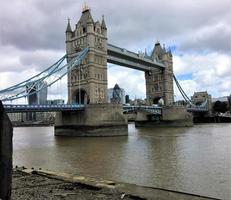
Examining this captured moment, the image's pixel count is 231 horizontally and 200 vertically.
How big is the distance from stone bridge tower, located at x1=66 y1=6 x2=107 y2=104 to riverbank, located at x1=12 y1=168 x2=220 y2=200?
35.6 meters

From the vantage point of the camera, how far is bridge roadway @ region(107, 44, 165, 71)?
171 ft

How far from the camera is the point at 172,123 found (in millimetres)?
59062

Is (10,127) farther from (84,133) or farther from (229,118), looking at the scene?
(229,118)

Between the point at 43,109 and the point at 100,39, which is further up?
the point at 100,39

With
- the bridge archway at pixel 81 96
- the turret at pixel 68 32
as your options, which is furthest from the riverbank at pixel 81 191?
the turret at pixel 68 32

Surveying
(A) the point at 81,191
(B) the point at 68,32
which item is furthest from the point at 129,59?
(A) the point at 81,191

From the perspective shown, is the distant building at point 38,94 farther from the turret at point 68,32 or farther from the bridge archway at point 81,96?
the turret at point 68,32

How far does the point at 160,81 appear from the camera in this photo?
7188 cm

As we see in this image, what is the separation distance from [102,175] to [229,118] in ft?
225

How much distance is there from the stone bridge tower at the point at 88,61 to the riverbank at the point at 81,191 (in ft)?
117

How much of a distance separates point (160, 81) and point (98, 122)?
3763 centimetres

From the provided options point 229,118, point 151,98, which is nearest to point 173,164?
point 151,98

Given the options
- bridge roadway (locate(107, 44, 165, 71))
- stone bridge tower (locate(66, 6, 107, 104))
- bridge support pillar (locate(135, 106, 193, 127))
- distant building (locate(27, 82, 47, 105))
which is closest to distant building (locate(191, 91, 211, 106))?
bridge roadway (locate(107, 44, 165, 71))

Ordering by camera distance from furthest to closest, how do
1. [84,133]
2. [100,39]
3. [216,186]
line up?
[100,39] → [84,133] → [216,186]
